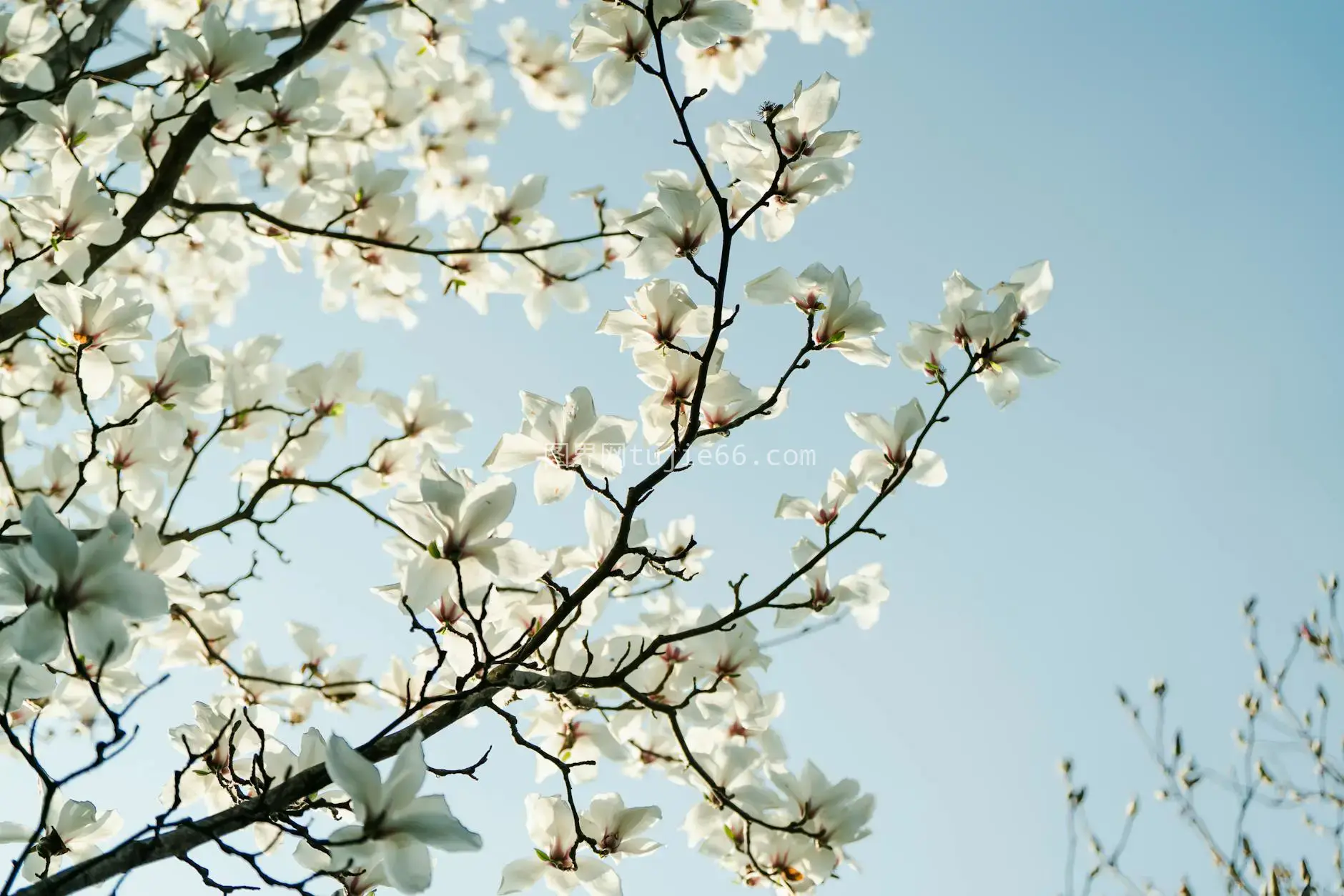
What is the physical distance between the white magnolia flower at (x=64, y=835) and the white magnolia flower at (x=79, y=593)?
64 centimetres

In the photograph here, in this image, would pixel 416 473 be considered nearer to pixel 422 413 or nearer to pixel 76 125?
pixel 422 413

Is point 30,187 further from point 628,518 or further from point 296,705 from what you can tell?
point 628,518

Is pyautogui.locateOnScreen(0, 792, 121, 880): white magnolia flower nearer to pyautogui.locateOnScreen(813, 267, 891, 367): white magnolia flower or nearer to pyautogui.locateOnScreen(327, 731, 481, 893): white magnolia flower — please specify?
pyautogui.locateOnScreen(327, 731, 481, 893): white magnolia flower

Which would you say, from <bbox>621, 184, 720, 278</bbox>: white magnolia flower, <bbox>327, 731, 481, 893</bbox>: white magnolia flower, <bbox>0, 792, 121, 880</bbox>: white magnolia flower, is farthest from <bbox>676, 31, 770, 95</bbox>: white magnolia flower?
<bbox>0, 792, 121, 880</bbox>: white magnolia flower

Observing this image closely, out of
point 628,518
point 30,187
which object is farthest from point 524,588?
point 30,187

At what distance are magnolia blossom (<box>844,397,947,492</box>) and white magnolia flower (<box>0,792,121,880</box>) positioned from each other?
139 cm

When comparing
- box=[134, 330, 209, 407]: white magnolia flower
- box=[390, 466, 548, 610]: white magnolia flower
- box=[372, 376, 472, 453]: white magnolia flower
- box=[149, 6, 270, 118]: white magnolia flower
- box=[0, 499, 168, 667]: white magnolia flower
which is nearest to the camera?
box=[0, 499, 168, 667]: white magnolia flower

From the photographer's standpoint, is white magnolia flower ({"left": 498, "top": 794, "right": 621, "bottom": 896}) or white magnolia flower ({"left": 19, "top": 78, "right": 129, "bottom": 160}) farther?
white magnolia flower ({"left": 19, "top": 78, "right": 129, "bottom": 160})

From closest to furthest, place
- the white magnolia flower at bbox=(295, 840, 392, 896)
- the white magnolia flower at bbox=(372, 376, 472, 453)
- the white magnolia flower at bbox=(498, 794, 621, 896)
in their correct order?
the white magnolia flower at bbox=(295, 840, 392, 896) < the white magnolia flower at bbox=(498, 794, 621, 896) < the white magnolia flower at bbox=(372, 376, 472, 453)

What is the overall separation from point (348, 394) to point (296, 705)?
0.79 metres

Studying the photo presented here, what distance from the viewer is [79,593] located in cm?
94

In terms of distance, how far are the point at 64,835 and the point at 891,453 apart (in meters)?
1.51

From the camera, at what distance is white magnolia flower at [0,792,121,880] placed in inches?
55.7

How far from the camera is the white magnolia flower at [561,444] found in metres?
1.33
